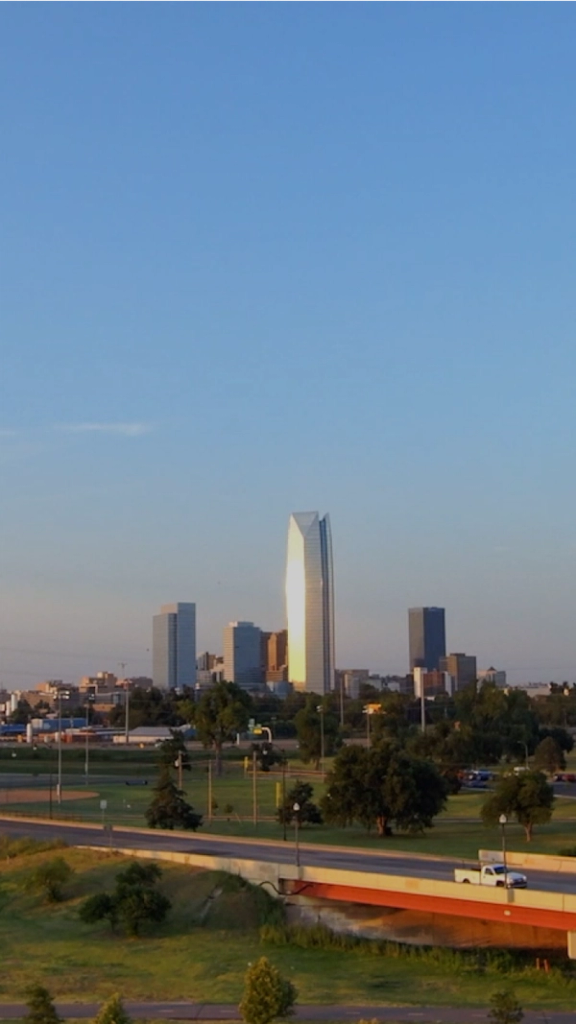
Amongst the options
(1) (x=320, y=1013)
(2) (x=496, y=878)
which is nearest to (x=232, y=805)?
(2) (x=496, y=878)

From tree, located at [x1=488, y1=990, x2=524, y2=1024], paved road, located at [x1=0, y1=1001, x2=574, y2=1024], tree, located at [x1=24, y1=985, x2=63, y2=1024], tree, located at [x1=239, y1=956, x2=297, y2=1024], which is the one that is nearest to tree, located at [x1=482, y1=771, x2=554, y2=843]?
paved road, located at [x1=0, y1=1001, x2=574, y2=1024]

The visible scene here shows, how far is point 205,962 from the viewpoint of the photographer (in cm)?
4734

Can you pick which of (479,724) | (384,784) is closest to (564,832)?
(384,784)

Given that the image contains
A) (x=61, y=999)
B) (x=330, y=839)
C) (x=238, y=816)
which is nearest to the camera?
(x=61, y=999)

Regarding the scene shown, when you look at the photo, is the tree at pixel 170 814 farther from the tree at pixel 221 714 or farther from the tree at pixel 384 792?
the tree at pixel 221 714

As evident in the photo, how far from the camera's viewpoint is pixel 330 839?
7956 cm

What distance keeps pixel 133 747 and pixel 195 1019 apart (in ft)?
530

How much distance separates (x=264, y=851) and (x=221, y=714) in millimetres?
65547

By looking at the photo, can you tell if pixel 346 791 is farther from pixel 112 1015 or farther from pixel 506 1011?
pixel 112 1015

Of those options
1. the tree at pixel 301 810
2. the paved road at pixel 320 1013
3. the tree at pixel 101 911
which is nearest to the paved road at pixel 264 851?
the tree at pixel 101 911

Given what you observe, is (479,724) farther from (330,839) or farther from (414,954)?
(414,954)

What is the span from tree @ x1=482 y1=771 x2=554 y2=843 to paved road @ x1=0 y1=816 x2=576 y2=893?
14.2 meters

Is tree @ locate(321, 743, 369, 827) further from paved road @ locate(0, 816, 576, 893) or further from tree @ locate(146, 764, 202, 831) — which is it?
paved road @ locate(0, 816, 576, 893)

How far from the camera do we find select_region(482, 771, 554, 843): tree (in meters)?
76.6
